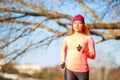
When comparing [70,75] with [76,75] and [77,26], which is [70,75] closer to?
[76,75]

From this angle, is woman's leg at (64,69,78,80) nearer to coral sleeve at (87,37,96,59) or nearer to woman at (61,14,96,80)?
woman at (61,14,96,80)

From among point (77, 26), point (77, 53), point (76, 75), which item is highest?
point (77, 26)

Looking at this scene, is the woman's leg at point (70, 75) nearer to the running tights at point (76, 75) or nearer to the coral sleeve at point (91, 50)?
the running tights at point (76, 75)

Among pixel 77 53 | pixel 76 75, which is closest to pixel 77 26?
pixel 77 53

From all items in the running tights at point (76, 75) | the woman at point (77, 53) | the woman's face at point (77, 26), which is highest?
the woman's face at point (77, 26)

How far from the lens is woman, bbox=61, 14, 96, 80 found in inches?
104

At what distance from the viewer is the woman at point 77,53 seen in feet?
8.67

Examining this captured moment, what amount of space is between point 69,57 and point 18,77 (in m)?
11.5

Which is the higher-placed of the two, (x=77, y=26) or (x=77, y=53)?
(x=77, y=26)

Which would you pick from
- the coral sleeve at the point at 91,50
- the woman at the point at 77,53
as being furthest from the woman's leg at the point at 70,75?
the coral sleeve at the point at 91,50

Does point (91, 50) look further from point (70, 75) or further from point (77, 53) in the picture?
point (70, 75)

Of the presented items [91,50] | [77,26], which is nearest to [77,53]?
[91,50]

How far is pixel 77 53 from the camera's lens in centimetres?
265

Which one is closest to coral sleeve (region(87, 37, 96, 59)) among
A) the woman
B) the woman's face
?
the woman
